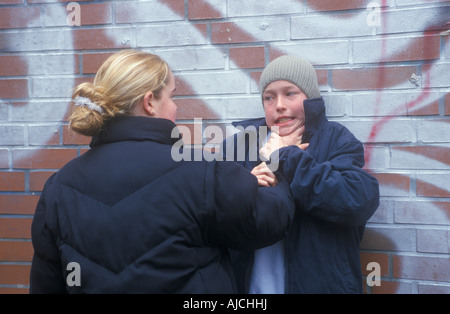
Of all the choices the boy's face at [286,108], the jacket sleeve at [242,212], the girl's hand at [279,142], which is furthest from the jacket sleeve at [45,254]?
the boy's face at [286,108]

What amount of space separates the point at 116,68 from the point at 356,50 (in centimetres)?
120

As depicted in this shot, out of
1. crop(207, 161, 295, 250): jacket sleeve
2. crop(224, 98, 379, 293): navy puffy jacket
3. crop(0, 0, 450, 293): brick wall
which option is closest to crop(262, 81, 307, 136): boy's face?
crop(224, 98, 379, 293): navy puffy jacket

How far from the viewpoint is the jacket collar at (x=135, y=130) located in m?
→ 1.43

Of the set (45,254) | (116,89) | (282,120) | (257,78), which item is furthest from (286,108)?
(45,254)

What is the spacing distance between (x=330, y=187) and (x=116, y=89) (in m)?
0.88

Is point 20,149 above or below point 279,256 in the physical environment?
above

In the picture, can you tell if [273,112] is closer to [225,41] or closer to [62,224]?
[225,41]

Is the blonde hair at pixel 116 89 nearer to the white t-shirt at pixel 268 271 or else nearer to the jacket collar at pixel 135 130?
the jacket collar at pixel 135 130

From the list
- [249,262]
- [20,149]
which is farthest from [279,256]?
[20,149]

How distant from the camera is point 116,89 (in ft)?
4.82

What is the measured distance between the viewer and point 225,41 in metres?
2.15

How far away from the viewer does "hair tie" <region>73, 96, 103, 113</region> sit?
1.43 meters

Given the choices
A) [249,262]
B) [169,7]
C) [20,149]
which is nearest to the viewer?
[249,262]

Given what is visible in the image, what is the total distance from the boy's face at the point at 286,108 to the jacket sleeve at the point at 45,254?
1.01m
